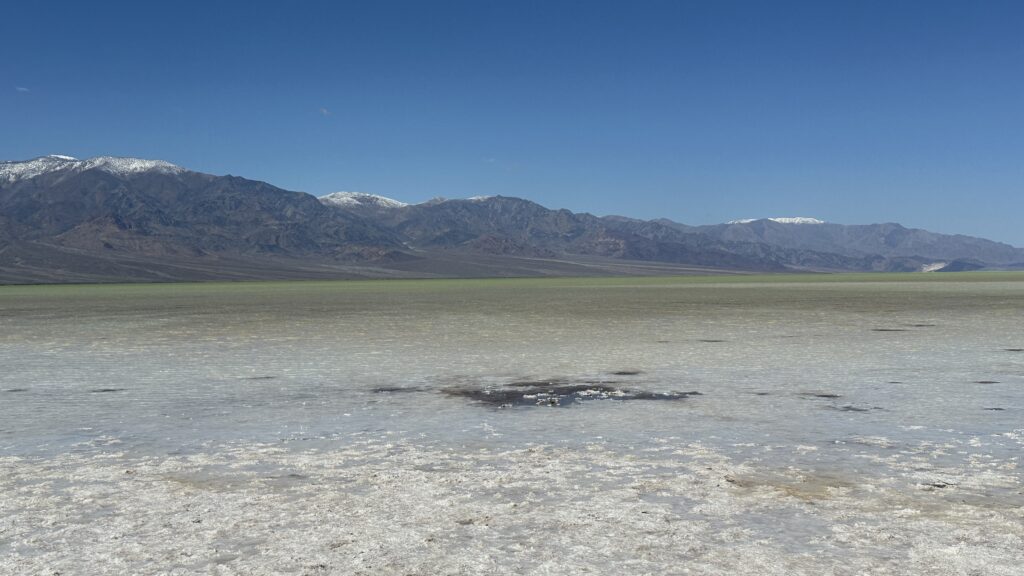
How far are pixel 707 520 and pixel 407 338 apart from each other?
18347 mm

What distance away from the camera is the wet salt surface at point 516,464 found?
A: 5887 millimetres

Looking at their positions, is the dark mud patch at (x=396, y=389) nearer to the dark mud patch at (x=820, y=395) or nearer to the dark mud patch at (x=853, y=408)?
the dark mud patch at (x=820, y=395)

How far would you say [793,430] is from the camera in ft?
33.2

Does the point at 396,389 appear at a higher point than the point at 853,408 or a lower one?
lower

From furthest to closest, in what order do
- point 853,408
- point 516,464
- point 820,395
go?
point 820,395, point 853,408, point 516,464

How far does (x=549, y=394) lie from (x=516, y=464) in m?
4.94

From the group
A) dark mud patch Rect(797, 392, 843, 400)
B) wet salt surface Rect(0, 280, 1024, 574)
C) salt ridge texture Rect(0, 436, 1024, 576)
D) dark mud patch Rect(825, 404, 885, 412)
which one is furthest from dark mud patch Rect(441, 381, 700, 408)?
salt ridge texture Rect(0, 436, 1024, 576)

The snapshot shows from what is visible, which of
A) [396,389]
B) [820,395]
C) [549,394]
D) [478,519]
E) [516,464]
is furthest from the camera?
[396,389]

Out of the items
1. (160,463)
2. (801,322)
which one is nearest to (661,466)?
(160,463)

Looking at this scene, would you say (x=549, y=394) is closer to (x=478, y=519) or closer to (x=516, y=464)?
(x=516, y=464)

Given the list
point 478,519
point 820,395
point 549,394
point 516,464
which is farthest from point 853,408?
point 478,519

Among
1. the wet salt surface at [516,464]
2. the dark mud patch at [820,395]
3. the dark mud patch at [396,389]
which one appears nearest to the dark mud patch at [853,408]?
the wet salt surface at [516,464]

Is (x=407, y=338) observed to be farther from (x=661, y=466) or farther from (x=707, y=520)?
(x=707, y=520)

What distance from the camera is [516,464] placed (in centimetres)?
849
